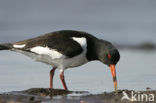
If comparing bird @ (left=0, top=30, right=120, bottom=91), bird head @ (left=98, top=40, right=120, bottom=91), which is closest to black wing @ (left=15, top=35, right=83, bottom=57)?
bird @ (left=0, top=30, right=120, bottom=91)

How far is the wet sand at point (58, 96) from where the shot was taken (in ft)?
30.8

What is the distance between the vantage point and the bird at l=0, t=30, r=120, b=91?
1056 cm

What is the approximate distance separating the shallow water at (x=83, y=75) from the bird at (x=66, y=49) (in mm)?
596

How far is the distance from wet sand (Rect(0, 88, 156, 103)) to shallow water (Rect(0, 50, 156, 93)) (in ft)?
2.12

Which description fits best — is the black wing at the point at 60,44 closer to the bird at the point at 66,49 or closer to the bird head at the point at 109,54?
the bird at the point at 66,49

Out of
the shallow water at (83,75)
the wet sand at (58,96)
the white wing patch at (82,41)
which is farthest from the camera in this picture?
the shallow water at (83,75)

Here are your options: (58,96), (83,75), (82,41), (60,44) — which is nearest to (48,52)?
(60,44)

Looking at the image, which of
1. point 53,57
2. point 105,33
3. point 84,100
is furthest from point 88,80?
point 105,33

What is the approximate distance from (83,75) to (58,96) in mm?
2379

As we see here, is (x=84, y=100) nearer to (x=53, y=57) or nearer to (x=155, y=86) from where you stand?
→ (x=53, y=57)

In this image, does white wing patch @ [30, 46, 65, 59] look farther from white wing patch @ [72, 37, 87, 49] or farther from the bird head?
the bird head

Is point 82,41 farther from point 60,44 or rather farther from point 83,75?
point 83,75

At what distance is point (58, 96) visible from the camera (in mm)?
10008

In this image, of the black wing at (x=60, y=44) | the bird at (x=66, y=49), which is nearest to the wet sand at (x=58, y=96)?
the bird at (x=66, y=49)
